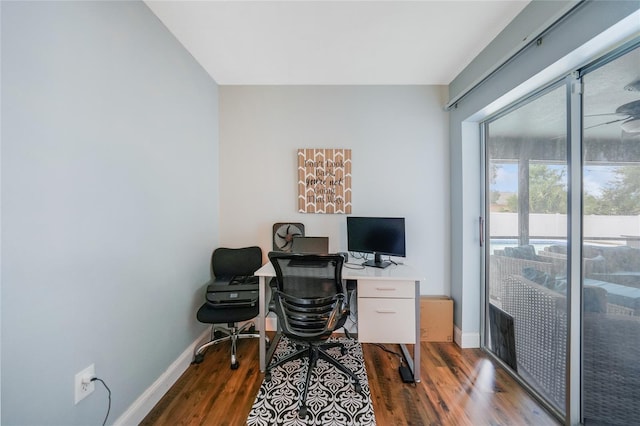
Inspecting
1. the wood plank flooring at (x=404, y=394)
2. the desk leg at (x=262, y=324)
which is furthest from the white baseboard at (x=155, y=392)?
the desk leg at (x=262, y=324)

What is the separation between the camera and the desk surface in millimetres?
1774

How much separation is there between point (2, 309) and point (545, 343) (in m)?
2.93

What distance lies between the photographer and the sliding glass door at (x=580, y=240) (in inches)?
44.0

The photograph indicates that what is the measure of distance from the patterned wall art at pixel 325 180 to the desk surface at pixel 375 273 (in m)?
0.69

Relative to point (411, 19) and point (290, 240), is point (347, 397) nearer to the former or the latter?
point (290, 240)

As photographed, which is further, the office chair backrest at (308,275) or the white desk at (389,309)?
the white desk at (389,309)

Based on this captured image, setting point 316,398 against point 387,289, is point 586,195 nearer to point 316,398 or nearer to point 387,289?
point 387,289

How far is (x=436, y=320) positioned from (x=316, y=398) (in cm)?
142

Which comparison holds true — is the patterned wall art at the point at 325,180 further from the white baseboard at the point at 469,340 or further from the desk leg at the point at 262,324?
the white baseboard at the point at 469,340

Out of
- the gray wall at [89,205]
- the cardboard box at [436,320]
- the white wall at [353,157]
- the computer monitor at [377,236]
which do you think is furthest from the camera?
the white wall at [353,157]

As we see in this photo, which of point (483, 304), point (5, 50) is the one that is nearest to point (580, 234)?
point (483, 304)

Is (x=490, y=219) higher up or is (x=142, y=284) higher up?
(x=490, y=219)

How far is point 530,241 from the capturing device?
64.3 inches

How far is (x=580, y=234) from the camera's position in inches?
51.3
